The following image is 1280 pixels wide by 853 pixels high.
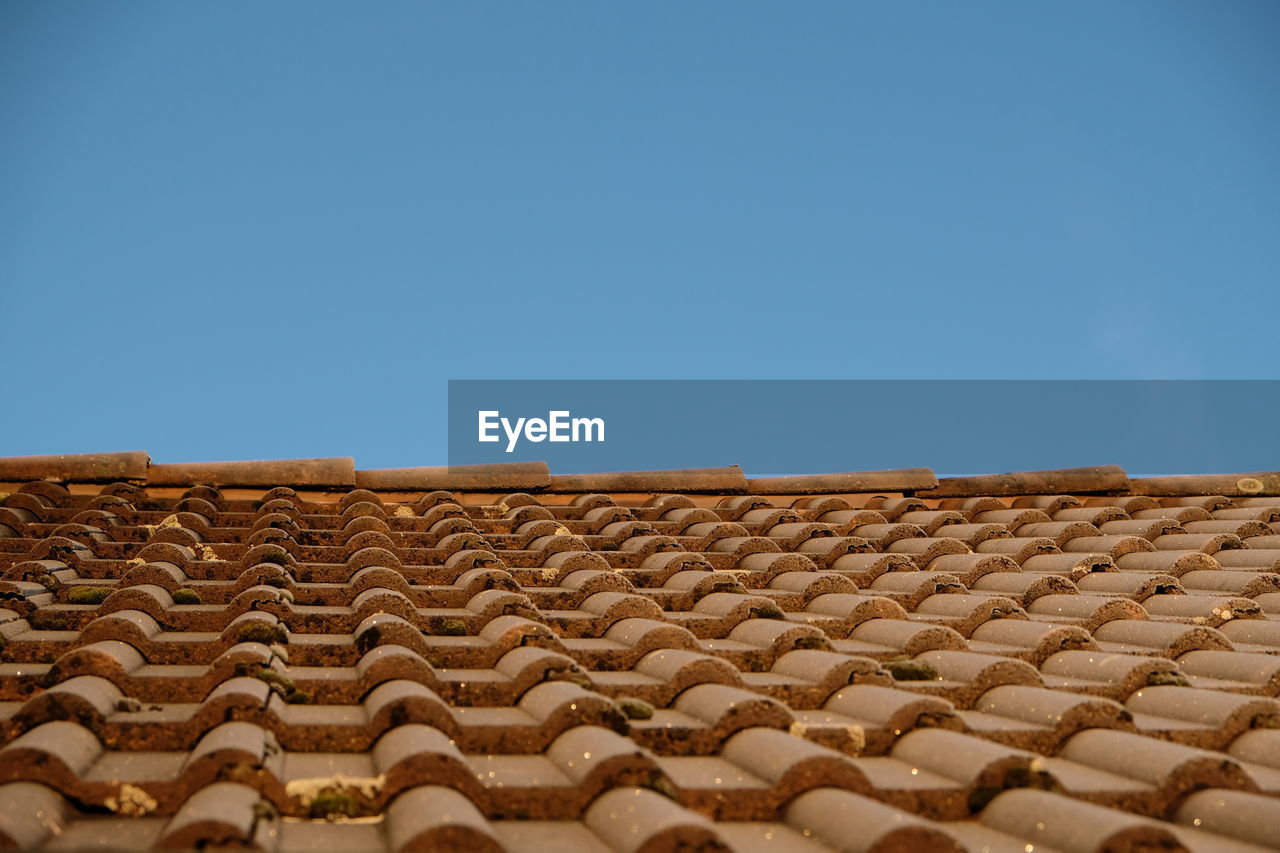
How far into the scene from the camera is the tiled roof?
114 inches

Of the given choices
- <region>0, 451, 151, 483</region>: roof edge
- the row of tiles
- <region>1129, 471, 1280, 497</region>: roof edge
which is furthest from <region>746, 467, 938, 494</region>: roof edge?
the row of tiles

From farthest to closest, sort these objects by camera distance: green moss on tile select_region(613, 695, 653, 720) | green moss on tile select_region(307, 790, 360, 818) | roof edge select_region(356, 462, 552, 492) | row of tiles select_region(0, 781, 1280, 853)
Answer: roof edge select_region(356, 462, 552, 492) → green moss on tile select_region(613, 695, 653, 720) → green moss on tile select_region(307, 790, 360, 818) → row of tiles select_region(0, 781, 1280, 853)

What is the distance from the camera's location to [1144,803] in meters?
3.15

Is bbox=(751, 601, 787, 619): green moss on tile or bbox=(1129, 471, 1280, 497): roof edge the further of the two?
bbox=(1129, 471, 1280, 497): roof edge

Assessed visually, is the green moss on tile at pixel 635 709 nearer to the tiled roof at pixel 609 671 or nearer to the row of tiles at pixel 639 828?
the tiled roof at pixel 609 671

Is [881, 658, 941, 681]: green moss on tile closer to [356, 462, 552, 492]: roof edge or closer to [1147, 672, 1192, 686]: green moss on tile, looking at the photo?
[1147, 672, 1192, 686]: green moss on tile

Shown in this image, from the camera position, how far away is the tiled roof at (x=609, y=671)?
2904 mm

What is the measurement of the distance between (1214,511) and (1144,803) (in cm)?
460

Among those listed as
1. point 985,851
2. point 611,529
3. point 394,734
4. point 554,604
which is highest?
point 611,529

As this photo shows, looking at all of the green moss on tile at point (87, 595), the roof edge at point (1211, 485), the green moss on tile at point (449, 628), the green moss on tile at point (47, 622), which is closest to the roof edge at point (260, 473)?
the green moss on tile at point (87, 595)

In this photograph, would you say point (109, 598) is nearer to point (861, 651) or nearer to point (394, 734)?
point (394, 734)

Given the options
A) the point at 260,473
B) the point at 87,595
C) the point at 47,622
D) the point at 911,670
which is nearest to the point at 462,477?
the point at 260,473

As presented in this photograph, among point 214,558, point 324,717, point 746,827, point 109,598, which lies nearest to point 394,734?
point 324,717

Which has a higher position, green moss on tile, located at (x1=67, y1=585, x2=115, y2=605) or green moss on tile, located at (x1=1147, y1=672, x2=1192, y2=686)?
green moss on tile, located at (x1=67, y1=585, x2=115, y2=605)
